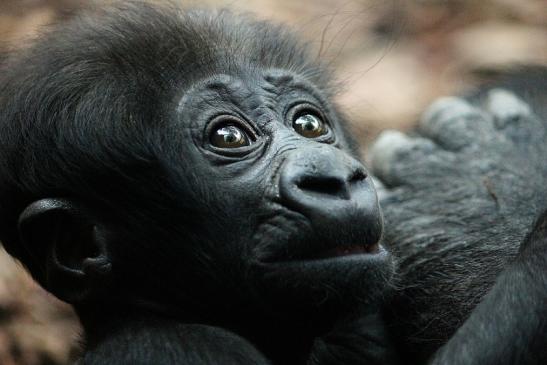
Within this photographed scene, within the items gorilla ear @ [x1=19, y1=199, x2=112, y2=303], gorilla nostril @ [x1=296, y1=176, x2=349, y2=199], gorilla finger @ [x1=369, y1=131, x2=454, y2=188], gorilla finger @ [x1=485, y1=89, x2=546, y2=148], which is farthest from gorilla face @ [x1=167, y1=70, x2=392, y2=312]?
gorilla finger @ [x1=485, y1=89, x2=546, y2=148]

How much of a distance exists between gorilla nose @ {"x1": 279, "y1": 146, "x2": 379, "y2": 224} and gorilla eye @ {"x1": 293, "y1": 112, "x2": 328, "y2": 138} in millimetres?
254

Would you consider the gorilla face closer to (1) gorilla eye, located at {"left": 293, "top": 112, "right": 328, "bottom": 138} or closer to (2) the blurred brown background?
(1) gorilla eye, located at {"left": 293, "top": 112, "right": 328, "bottom": 138}

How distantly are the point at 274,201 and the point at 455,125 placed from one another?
1.76 meters

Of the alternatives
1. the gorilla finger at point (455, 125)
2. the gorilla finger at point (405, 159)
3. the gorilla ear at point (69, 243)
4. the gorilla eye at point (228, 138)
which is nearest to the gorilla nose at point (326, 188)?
the gorilla eye at point (228, 138)

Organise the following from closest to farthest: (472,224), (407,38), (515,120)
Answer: (472,224), (515,120), (407,38)

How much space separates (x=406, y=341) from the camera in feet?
13.4

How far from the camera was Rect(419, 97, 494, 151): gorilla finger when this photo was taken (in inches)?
193

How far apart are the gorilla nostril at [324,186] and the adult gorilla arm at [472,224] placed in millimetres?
477

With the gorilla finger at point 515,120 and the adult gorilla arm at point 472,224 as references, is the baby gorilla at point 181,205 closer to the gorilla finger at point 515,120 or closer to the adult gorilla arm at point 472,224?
the adult gorilla arm at point 472,224

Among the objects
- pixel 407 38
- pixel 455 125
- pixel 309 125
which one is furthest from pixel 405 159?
pixel 407 38

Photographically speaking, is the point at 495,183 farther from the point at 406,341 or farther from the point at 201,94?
the point at 201,94

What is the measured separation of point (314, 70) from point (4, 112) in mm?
1003

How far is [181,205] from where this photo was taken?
3.51 m

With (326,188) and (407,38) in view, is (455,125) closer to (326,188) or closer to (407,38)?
(326,188)
